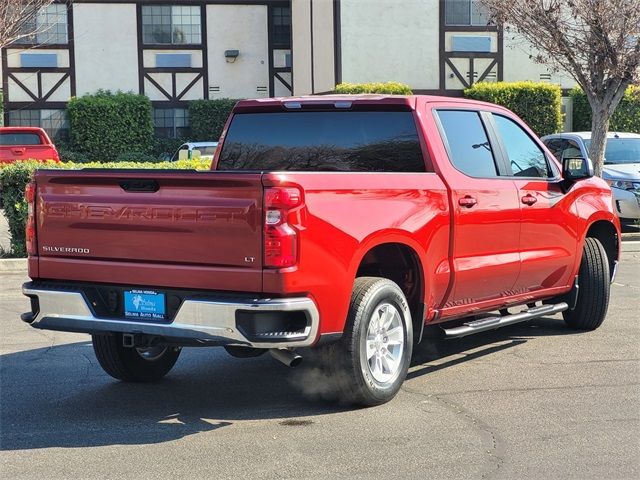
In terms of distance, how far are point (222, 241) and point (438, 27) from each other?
77.8ft

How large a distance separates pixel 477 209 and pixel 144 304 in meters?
2.60

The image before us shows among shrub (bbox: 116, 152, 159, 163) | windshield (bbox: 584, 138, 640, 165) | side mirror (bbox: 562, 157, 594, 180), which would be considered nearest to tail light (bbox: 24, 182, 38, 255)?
side mirror (bbox: 562, 157, 594, 180)

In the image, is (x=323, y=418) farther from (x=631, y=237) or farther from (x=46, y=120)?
(x=46, y=120)

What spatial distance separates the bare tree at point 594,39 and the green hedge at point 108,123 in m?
15.3

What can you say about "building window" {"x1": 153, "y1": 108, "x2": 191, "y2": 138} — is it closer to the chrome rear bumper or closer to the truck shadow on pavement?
the truck shadow on pavement

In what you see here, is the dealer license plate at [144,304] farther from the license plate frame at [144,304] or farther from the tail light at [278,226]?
the tail light at [278,226]

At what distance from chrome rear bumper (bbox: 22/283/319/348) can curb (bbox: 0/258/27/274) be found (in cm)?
786

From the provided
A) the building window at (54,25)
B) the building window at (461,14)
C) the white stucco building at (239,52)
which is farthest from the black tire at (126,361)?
the building window at (54,25)

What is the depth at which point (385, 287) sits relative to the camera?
6.04 m

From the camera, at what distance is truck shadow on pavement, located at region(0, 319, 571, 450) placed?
5641mm

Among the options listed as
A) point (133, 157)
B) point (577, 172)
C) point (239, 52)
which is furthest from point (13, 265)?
point (239, 52)

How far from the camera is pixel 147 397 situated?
6.49 m

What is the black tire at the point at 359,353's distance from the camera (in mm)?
5797

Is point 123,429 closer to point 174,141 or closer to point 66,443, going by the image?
point 66,443
